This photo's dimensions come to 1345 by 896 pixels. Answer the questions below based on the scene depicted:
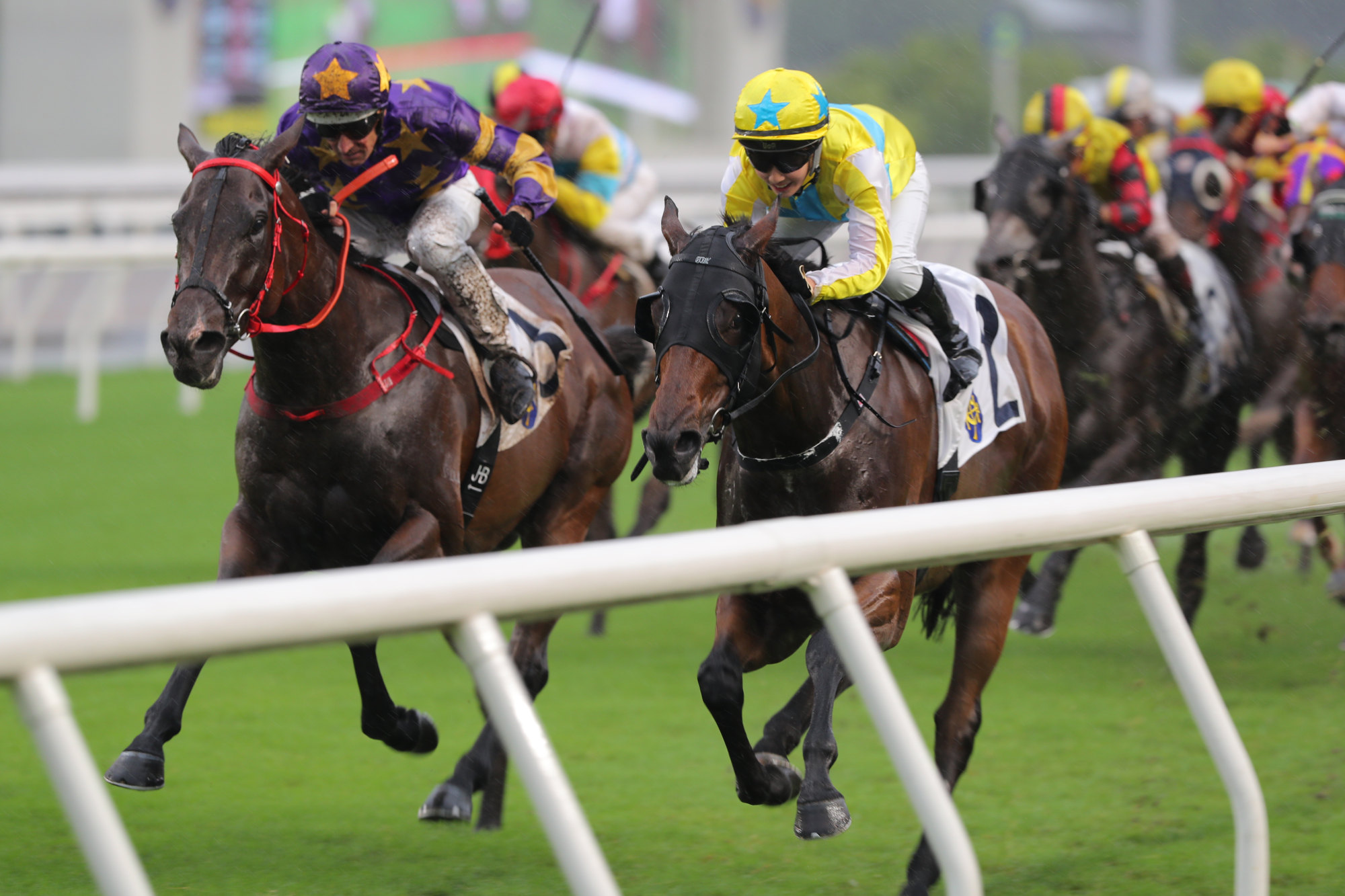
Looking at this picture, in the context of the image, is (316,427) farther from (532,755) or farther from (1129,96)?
(1129,96)

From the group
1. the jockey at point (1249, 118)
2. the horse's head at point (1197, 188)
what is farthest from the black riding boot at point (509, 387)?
the jockey at point (1249, 118)

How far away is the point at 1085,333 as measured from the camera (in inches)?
259

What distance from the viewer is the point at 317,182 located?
4.34m

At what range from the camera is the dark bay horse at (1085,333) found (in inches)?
248

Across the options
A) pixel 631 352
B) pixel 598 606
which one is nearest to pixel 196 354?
pixel 598 606

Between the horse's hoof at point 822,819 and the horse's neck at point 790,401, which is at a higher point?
the horse's neck at point 790,401

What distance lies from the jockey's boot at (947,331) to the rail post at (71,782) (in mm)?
2865

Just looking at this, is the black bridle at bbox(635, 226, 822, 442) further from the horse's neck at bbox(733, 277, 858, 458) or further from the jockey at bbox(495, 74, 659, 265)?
the jockey at bbox(495, 74, 659, 265)

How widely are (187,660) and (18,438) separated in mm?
10217

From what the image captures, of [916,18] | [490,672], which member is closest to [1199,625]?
[490,672]

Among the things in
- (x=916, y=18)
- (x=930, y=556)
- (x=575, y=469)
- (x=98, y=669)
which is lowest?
(x=916, y=18)

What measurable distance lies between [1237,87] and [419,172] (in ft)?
16.0

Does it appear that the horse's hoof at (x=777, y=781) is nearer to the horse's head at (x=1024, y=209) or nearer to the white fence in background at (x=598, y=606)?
the white fence in background at (x=598, y=606)

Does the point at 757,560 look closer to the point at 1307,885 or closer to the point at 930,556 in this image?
the point at 930,556
